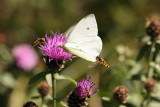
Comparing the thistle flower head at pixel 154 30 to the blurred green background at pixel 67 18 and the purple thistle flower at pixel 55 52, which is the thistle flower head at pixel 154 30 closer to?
the purple thistle flower at pixel 55 52

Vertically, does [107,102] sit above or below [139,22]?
below

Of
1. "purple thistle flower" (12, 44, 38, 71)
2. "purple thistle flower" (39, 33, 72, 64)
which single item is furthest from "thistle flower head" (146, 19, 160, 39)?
"purple thistle flower" (12, 44, 38, 71)

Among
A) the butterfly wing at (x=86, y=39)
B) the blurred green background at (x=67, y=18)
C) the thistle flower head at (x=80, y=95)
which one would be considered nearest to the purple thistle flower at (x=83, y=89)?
the thistle flower head at (x=80, y=95)

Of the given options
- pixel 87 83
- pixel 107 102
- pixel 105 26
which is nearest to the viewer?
pixel 87 83

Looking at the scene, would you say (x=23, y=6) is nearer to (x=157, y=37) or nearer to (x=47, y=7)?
(x=47, y=7)

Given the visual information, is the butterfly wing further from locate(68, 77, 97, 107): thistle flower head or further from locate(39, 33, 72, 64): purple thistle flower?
locate(68, 77, 97, 107): thistle flower head

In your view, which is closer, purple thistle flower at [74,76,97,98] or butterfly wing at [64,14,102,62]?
purple thistle flower at [74,76,97,98]

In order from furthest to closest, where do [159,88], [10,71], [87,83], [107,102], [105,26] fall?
[105,26]
[10,71]
[159,88]
[107,102]
[87,83]

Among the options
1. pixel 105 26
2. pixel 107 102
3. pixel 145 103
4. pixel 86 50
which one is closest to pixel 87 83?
pixel 86 50
